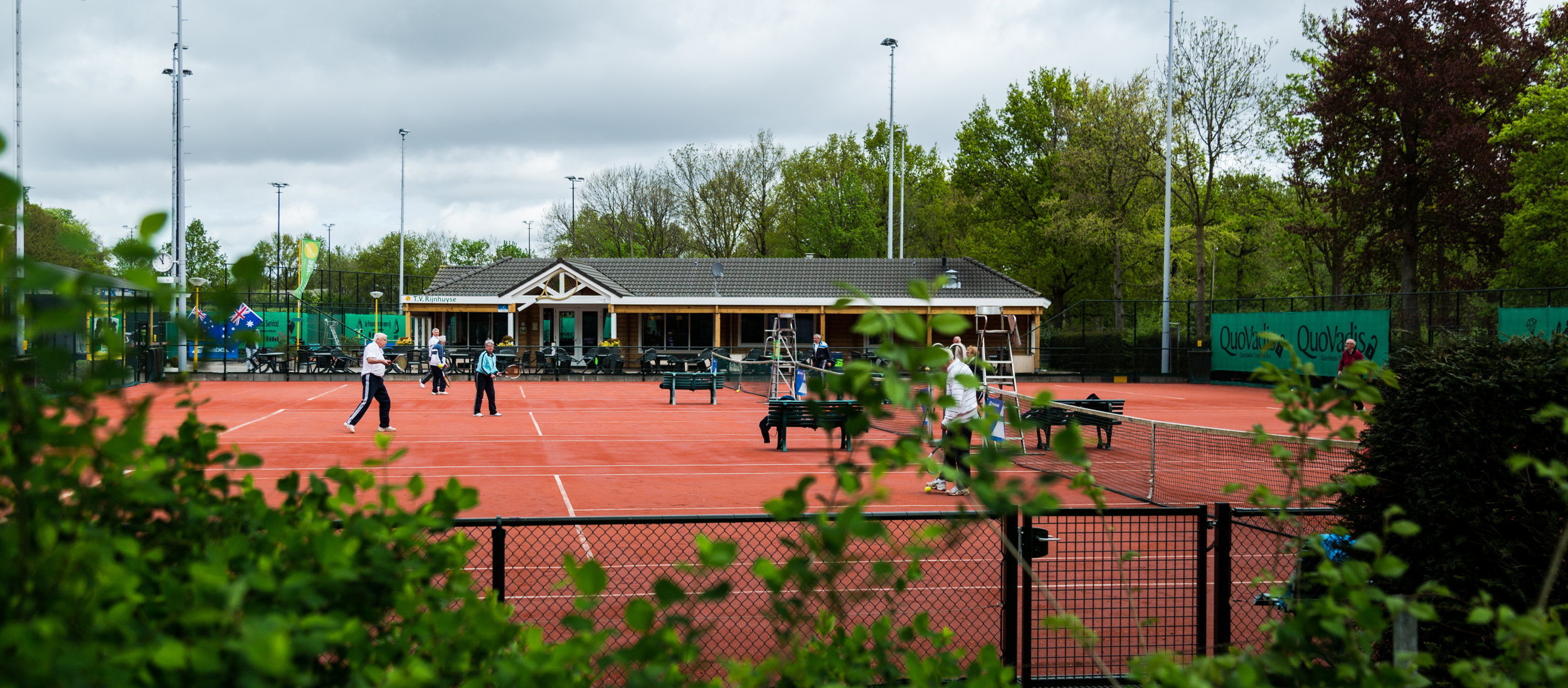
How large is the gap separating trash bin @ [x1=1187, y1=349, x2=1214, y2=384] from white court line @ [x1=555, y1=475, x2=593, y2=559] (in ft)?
93.0

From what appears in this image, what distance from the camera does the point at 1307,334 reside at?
30.4m

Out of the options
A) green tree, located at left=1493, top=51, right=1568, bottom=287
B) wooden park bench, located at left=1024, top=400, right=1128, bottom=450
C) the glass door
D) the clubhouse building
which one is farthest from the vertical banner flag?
green tree, located at left=1493, top=51, right=1568, bottom=287

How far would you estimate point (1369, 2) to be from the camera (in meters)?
31.5

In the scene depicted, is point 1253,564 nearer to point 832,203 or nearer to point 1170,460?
point 1170,460

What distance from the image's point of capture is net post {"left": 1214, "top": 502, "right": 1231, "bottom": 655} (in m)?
4.73

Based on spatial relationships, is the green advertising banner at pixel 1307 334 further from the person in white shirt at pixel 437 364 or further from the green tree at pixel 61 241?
the green tree at pixel 61 241

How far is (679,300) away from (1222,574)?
34180 millimetres

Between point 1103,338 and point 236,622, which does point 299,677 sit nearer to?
point 236,622

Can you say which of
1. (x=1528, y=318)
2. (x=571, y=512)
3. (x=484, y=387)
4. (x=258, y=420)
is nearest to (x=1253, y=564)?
(x=571, y=512)

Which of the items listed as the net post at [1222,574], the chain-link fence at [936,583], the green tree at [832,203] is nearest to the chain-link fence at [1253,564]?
the net post at [1222,574]

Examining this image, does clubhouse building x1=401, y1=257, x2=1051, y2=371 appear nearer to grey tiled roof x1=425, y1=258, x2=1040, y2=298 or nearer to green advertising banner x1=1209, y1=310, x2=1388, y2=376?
grey tiled roof x1=425, y1=258, x2=1040, y2=298

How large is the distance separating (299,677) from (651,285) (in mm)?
41053

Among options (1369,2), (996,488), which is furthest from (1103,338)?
(996,488)

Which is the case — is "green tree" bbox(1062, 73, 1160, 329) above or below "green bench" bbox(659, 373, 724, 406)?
above
